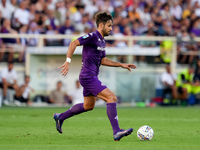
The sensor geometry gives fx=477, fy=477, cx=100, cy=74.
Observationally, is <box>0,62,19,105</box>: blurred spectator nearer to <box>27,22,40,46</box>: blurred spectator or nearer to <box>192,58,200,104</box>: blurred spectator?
<box>27,22,40,46</box>: blurred spectator

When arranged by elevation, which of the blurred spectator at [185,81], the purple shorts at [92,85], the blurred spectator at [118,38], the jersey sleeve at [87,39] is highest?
the jersey sleeve at [87,39]

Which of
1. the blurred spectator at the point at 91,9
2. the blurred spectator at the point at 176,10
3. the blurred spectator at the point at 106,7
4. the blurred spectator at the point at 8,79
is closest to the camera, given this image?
the blurred spectator at the point at 8,79

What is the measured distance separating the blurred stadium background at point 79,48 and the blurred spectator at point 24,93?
1.71ft

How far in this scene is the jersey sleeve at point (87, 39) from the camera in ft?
26.4

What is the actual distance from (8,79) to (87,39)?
10820mm

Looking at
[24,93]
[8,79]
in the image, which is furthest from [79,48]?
[8,79]

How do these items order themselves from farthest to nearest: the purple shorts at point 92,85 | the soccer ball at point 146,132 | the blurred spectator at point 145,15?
1. the blurred spectator at point 145,15
2. the purple shorts at point 92,85
3. the soccer ball at point 146,132

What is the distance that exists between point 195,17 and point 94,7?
475cm

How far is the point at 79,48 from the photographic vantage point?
19.4 meters

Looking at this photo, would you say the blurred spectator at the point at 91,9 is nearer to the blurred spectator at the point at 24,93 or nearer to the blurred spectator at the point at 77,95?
the blurred spectator at the point at 77,95

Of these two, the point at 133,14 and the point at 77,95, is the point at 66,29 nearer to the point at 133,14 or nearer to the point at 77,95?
the point at 77,95

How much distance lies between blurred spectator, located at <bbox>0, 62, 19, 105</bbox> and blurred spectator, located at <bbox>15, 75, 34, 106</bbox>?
0.71ft

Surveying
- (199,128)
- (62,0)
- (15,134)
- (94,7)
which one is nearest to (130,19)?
(94,7)

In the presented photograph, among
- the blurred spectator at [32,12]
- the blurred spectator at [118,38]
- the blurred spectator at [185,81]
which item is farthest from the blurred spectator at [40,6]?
the blurred spectator at [185,81]
